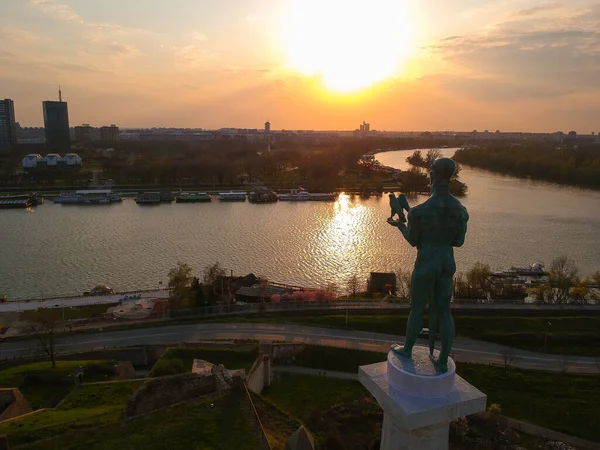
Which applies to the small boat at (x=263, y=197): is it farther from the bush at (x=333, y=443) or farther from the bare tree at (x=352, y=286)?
the bush at (x=333, y=443)

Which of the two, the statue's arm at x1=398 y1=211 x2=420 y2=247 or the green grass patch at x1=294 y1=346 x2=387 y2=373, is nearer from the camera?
the statue's arm at x1=398 y1=211 x2=420 y2=247

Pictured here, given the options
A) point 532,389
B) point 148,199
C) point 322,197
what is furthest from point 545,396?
point 148,199

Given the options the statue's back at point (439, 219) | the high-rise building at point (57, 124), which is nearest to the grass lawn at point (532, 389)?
the statue's back at point (439, 219)

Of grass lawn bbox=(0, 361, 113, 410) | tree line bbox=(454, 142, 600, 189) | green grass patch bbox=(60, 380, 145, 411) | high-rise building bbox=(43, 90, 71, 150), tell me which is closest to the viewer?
green grass patch bbox=(60, 380, 145, 411)

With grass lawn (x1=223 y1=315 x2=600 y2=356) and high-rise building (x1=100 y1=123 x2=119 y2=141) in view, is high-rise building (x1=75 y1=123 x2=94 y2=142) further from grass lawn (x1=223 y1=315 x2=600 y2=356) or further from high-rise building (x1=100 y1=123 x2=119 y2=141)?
grass lawn (x1=223 y1=315 x2=600 y2=356)

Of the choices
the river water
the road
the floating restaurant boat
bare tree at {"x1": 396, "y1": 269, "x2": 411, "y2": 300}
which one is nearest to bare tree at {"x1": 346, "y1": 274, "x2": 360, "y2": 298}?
the river water

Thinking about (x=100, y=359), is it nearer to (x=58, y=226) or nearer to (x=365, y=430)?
(x=365, y=430)
